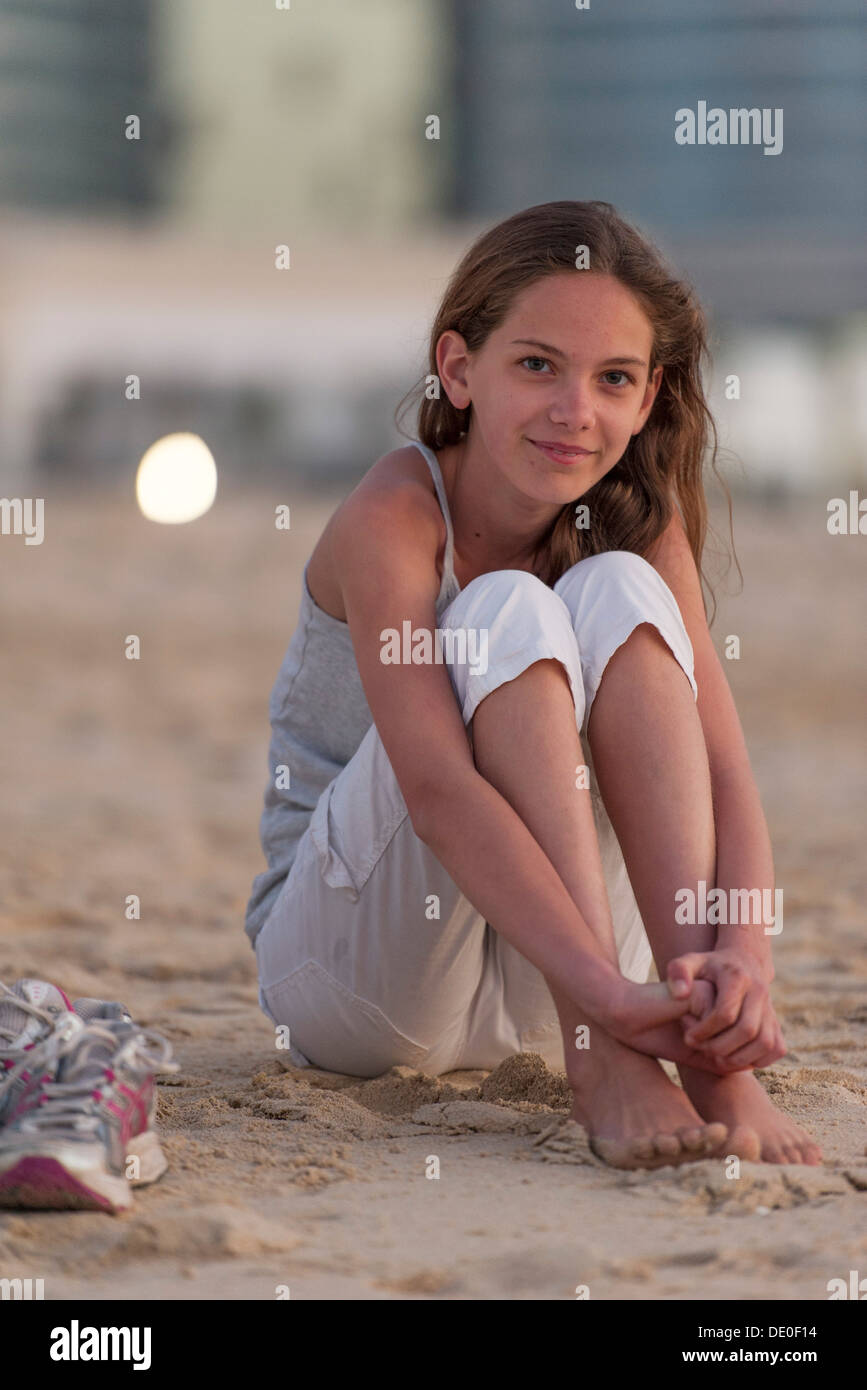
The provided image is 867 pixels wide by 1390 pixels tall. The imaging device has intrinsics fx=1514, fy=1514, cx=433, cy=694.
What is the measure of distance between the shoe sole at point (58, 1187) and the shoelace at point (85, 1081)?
46 mm

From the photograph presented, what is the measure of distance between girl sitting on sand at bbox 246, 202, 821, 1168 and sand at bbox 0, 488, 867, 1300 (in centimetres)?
10

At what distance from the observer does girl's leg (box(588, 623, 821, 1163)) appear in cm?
175

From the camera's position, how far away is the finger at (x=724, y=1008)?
5.32 feet

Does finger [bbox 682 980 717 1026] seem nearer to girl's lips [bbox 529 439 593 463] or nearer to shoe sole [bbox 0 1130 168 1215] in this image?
shoe sole [bbox 0 1130 168 1215]

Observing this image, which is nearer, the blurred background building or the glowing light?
the glowing light

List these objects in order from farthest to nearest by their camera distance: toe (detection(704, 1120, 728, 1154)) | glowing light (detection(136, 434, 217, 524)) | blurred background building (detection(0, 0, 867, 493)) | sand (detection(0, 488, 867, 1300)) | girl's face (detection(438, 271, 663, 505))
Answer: blurred background building (detection(0, 0, 867, 493)) → glowing light (detection(136, 434, 217, 524)) → girl's face (detection(438, 271, 663, 505)) → toe (detection(704, 1120, 728, 1154)) → sand (detection(0, 488, 867, 1300))

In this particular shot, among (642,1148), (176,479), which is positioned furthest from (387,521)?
(176,479)

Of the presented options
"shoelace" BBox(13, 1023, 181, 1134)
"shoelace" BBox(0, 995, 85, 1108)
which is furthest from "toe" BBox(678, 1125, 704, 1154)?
"shoelace" BBox(0, 995, 85, 1108)

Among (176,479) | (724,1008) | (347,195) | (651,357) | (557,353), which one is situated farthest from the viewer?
(347,195)

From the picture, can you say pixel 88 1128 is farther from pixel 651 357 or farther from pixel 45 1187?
pixel 651 357

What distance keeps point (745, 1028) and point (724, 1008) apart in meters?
0.04

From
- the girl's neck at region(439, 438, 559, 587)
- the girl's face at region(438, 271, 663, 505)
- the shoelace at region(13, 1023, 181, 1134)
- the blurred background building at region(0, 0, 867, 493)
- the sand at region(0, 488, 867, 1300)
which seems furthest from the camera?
the blurred background building at region(0, 0, 867, 493)

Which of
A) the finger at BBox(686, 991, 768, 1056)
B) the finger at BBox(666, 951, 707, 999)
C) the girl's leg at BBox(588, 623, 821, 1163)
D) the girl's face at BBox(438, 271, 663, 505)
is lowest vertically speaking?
the finger at BBox(686, 991, 768, 1056)

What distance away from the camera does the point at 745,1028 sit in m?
1.64
